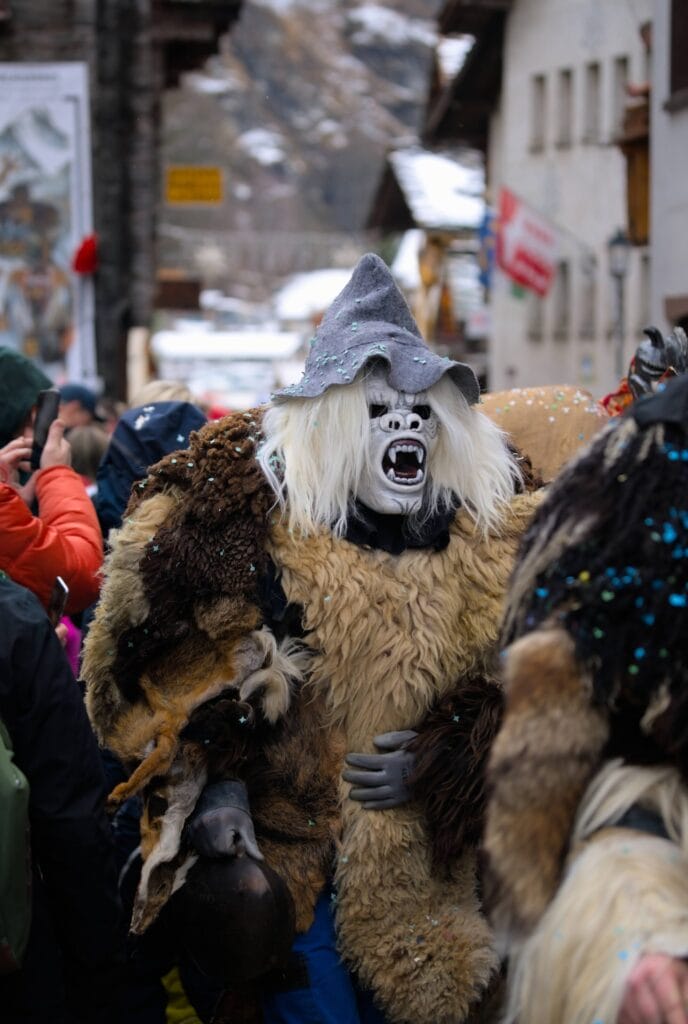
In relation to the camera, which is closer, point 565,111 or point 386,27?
point 565,111

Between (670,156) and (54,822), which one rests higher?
(670,156)

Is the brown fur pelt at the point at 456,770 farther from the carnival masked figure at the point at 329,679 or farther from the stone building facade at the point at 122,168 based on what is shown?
the stone building facade at the point at 122,168

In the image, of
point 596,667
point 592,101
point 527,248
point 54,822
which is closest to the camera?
point 596,667

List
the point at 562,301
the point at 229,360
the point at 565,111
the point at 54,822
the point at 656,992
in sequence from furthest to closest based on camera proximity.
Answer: the point at 229,360
the point at 562,301
the point at 565,111
the point at 54,822
the point at 656,992

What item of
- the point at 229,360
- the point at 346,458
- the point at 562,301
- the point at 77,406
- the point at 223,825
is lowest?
the point at 229,360

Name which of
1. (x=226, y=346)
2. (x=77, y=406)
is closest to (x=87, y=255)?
(x=77, y=406)

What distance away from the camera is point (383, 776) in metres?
3.30

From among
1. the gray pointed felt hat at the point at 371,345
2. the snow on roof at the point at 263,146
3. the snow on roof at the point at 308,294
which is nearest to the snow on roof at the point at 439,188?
the gray pointed felt hat at the point at 371,345

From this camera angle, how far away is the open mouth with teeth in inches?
136

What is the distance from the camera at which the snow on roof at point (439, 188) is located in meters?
26.8

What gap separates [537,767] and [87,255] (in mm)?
11784

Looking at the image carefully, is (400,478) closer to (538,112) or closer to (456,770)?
(456,770)

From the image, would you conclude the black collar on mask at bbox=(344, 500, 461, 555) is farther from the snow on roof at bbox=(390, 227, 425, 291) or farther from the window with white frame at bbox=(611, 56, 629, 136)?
the snow on roof at bbox=(390, 227, 425, 291)

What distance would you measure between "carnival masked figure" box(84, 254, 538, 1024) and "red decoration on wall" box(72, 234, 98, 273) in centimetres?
1010
